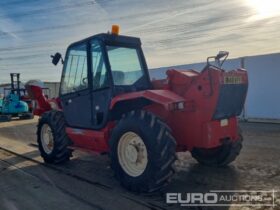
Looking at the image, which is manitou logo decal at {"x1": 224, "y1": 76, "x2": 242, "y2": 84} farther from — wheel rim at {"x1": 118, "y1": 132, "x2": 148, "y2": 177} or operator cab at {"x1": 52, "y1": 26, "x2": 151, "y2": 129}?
operator cab at {"x1": 52, "y1": 26, "x2": 151, "y2": 129}

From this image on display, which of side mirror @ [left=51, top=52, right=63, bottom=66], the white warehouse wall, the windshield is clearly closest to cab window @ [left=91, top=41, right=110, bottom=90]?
the windshield

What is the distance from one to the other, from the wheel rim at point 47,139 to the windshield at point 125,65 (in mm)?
2217

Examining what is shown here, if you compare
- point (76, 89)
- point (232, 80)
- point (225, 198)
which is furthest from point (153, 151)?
point (76, 89)

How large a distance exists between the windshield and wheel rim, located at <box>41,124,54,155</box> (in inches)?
87.3

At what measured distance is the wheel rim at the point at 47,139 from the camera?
6848 millimetres

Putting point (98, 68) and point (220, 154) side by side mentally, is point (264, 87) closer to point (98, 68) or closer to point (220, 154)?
point (220, 154)

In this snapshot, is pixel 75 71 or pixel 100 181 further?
pixel 75 71

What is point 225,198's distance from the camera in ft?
14.3

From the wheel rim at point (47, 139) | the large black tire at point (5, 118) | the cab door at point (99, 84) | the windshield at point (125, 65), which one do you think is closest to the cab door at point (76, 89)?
the cab door at point (99, 84)

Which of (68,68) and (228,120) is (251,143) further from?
(68,68)

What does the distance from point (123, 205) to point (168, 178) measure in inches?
27.7

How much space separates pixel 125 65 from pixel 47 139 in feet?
8.24

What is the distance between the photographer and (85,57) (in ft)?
19.4

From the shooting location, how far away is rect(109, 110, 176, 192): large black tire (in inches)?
171
